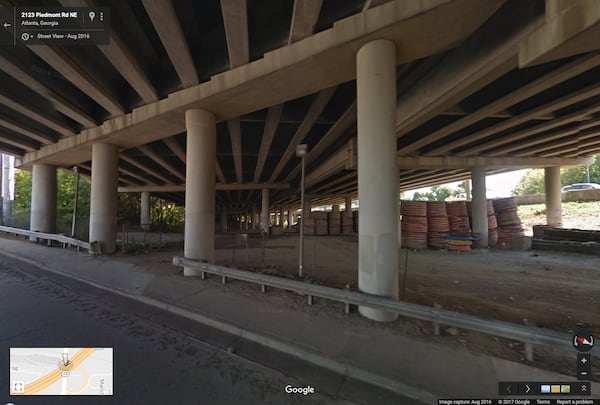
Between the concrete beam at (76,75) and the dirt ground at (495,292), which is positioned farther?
the concrete beam at (76,75)

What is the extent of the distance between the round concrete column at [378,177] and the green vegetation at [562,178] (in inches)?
1783

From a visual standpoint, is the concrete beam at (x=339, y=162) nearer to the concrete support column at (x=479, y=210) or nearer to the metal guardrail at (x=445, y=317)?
the concrete support column at (x=479, y=210)

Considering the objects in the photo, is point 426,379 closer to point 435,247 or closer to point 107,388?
point 107,388

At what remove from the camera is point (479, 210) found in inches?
693

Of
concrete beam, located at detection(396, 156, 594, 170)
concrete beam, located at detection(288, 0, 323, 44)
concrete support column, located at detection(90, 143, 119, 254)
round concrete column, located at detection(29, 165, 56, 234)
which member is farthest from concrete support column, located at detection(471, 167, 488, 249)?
round concrete column, located at detection(29, 165, 56, 234)

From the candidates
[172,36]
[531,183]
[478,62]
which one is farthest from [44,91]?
[531,183]

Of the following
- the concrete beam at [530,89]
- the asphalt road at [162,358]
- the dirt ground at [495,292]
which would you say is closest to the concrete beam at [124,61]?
the dirt ground at [495,292]

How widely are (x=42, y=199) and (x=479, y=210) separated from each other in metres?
28.4

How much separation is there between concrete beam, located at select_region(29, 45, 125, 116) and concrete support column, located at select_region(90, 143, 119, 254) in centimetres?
309

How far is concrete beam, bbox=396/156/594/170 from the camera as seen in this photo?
17.1 m

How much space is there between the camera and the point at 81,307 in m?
4.90

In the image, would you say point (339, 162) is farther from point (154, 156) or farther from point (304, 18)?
point (304, 18)

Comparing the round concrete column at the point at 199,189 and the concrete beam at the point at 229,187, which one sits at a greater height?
the concrete beam at the point at 229,187

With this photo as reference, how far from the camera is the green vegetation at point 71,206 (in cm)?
1889
